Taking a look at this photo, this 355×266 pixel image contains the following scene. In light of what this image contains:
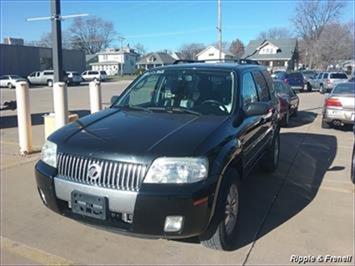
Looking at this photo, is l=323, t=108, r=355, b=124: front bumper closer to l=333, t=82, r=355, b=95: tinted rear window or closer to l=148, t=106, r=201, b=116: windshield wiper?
l=333, t=82, r=355, b=95: tinted rear window

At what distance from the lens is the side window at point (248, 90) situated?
4861 mm

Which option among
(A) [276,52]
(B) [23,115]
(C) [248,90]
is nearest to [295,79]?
(B) [23,115]

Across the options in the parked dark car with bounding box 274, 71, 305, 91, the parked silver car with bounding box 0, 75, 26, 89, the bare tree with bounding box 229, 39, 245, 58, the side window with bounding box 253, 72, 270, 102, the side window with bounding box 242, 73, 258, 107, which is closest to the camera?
the side window with bounding box 242, 73, 258, 107

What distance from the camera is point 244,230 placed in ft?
14.6

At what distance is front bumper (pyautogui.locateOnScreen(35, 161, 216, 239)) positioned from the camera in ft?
10.6

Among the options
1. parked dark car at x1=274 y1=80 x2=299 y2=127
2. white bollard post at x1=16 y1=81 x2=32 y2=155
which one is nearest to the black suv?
white bollard post at x1=16 y1=81 x2=32 y2=155

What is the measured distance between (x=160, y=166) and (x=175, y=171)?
13 cm

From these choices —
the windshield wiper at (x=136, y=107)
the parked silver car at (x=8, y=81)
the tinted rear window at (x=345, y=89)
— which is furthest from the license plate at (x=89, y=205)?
the parked silver car at (x=8, y=81)

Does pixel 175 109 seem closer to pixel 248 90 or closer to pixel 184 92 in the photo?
pixel 184 92

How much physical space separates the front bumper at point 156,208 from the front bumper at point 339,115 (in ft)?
31.6

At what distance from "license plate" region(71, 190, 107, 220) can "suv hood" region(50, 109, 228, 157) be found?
38cm

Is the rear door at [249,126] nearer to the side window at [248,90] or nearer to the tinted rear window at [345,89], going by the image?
the side window at [248,90]

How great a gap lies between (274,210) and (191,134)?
6.68 ft

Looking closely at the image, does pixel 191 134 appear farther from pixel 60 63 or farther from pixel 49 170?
pixel 60 63
